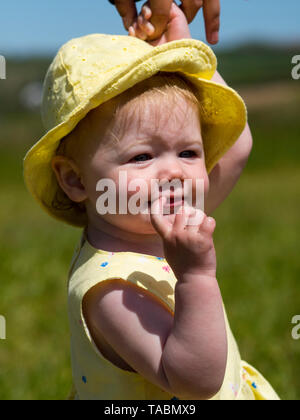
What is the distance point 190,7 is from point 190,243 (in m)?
0.99

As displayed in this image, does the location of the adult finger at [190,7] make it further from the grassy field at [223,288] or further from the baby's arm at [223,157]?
the grassy field at [223,288]

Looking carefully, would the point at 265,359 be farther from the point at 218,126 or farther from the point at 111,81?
the point at 111,81

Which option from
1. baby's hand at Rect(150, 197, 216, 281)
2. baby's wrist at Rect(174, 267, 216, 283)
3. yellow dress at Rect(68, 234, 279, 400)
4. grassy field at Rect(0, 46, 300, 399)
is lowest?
grassy field at Rect(0, 46, 300, 399)

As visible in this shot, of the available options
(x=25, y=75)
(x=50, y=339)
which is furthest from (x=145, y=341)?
(x=25, y=75)

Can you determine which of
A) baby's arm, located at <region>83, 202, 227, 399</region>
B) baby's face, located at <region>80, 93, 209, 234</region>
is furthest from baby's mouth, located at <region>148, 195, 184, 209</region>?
→ baby's arm, located at <region>83, 202, 227, 399</region>

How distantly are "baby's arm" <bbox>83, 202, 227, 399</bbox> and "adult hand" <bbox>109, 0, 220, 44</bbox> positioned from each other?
738 millimetres

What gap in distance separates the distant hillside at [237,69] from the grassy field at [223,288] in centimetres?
632

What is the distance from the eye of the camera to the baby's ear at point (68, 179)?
75.6 inches

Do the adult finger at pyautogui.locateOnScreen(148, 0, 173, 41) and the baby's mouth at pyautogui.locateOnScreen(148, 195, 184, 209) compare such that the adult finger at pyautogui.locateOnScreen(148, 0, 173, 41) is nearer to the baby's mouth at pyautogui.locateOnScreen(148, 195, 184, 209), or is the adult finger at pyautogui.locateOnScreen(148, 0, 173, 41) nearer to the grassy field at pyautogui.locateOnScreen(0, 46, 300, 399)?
the baby's mouth at pyautogui.locateOnScreen(148, 195, 184, 209)

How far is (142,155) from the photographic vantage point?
5.80 feet

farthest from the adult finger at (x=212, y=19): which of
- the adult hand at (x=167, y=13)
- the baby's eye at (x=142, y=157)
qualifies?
the baby's eye at (x=142, y=157)

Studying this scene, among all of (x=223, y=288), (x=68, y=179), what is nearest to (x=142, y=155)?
(x=68, y=179)

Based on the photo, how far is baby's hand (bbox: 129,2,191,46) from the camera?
2039 millimetres

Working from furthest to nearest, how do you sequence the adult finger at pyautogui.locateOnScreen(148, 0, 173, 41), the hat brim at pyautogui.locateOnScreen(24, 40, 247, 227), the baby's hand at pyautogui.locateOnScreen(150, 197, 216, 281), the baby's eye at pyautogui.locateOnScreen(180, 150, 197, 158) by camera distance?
the adult finger at pyautogui.locateOnScreen(148, 0, 173, 41), the baby's eye at pyautogui.locateOnScreen(180, 150, 197, 158), the hat brim at pyautogui.locateOnScreen(24, 40, 247, 227), the baby's hand at pyautogui.locateOnScreen(150, 197, 216, 281)
